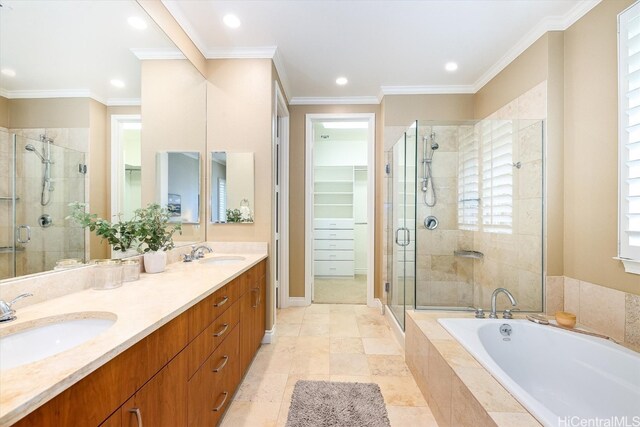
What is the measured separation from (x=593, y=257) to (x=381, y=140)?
219 centimetres

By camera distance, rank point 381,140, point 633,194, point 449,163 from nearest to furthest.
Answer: point 633,194
point 449,163
point 381,140

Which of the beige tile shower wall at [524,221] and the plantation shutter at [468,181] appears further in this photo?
the plantation shutter at [468,181]

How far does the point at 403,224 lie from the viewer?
8.77 feet

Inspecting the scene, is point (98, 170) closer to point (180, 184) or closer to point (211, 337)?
point (180, 184)

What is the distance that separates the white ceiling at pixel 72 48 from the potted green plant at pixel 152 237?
0.64 m

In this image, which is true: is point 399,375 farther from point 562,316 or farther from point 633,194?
point 633,194

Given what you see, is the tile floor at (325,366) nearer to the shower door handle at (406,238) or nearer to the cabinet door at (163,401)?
the cabinet door at (163,401)

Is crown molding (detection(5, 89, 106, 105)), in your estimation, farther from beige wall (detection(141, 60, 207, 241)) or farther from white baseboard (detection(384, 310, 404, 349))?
white baseboard (detection(384, 310, 404, 349))

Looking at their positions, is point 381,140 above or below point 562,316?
above

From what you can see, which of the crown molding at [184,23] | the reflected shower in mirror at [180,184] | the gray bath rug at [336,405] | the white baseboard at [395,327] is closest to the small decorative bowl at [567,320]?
the white baseboard at [395,327]

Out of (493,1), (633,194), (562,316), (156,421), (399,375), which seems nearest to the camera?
(156,421)

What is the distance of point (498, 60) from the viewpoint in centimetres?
254

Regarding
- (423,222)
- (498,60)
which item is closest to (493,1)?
(498,60)

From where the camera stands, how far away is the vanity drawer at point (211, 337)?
1.14m
